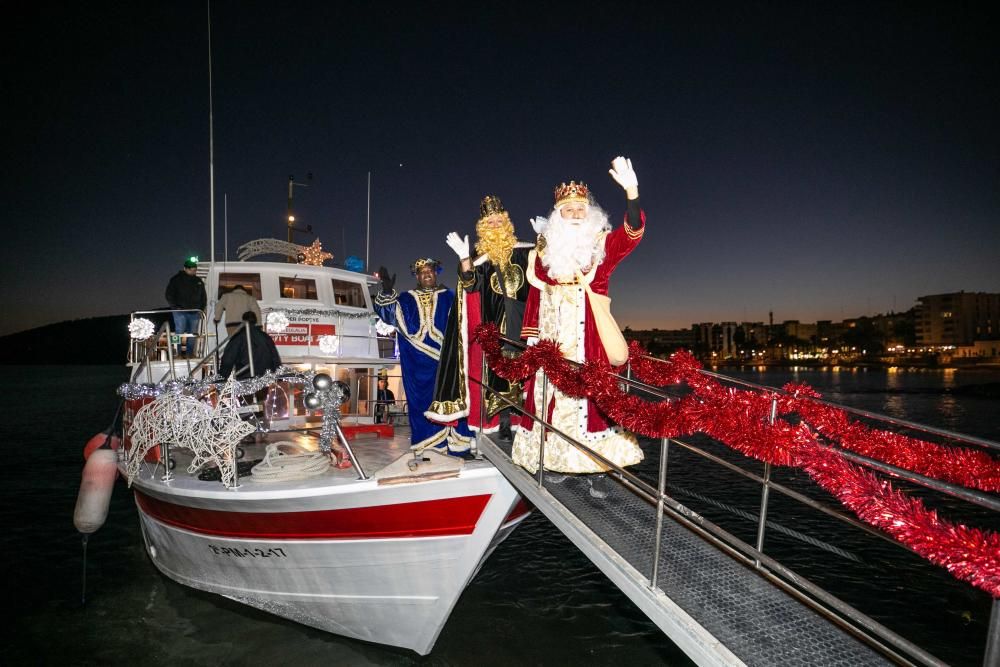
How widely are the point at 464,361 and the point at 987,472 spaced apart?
389 centimetres

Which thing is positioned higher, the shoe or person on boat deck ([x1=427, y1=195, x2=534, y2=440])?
person on boat deck ([x1=427, y1=195, x2=534, y2=440])

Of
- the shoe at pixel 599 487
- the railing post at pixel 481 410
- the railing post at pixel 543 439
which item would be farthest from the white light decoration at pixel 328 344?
the shoe at pixel 599 487

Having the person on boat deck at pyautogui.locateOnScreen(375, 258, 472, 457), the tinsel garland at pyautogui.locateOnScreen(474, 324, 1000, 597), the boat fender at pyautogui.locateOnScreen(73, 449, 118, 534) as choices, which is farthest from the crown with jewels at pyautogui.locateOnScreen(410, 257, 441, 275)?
the boat fender at pyautogui.locateOnScreen(73, 449, 118, 534)

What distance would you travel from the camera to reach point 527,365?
4043 mm

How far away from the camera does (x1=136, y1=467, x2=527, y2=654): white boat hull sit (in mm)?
4672

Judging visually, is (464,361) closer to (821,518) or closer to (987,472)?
(987,472)

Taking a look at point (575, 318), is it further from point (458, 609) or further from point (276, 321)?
point (458, 609)

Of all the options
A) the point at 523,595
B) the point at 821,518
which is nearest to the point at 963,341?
the point at 821,518

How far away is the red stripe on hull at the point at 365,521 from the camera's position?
4.68 meters

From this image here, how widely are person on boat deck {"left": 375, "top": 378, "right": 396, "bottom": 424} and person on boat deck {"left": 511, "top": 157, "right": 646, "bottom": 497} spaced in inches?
166

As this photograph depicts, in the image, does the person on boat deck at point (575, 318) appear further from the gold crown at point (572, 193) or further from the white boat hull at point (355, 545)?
the white boat hull at point (355, 545)

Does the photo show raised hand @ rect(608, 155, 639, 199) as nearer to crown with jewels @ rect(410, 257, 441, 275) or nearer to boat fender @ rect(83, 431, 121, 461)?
crown with jewels @ rect(410, 257, 441, 275)

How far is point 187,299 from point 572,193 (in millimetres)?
6972

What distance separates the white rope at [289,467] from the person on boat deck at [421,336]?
38.7 inches
